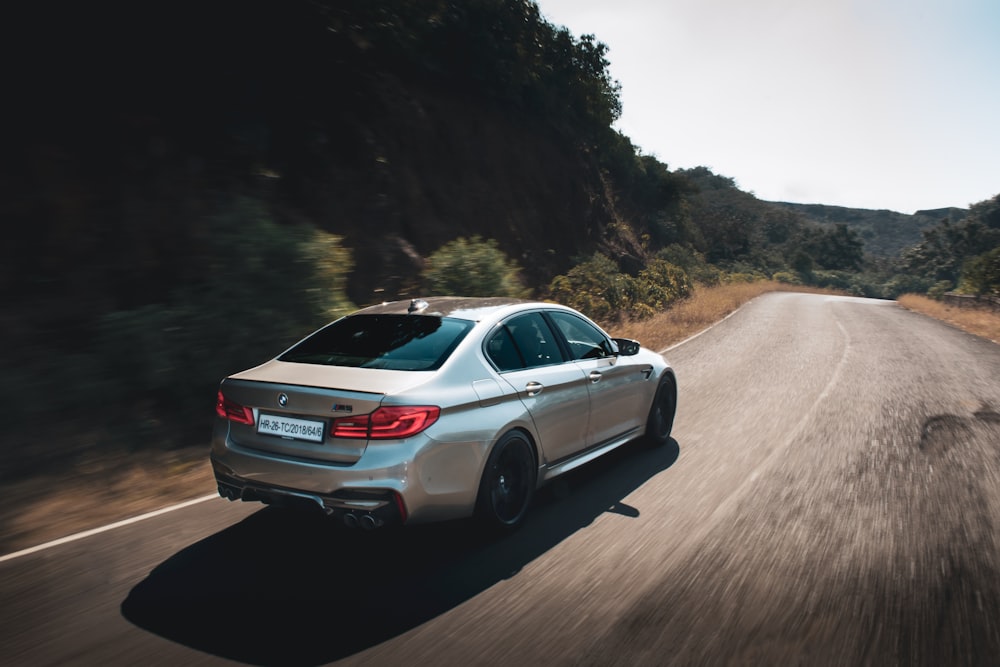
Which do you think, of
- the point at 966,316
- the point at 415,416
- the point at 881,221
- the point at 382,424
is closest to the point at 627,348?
the point at 415,416

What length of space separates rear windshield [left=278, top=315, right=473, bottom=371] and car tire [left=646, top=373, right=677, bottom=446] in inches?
105

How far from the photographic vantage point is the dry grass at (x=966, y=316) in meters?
20.0

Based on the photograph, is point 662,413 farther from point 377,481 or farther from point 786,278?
point 786,278

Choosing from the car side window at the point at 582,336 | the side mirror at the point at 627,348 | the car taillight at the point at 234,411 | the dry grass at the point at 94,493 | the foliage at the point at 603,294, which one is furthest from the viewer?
the foliage at the point at 603,294

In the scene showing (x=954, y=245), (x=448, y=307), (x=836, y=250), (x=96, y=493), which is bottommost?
(x=836, y=250)

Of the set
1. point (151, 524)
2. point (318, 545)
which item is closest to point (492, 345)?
point (318, 545)

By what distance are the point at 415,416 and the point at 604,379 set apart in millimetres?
2256

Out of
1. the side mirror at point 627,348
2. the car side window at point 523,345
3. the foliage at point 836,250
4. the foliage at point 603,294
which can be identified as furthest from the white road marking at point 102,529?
the foliage at point 836,250

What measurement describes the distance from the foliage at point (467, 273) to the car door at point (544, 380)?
605cm

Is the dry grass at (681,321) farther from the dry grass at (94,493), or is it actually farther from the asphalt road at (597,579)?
the dry grass at (94,493)

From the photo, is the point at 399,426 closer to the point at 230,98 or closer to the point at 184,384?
the point at 184,384

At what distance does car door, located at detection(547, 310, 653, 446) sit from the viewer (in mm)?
5441

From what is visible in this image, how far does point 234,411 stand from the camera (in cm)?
417

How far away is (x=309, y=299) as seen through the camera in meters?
8.20
